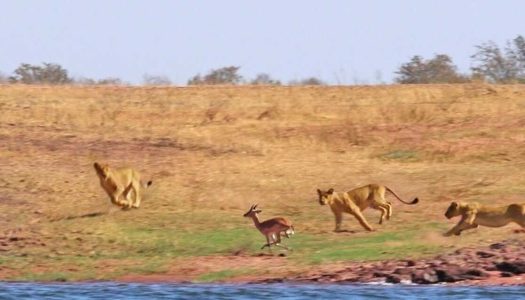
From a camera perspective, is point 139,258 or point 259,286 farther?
point 139,258

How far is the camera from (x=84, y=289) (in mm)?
22234

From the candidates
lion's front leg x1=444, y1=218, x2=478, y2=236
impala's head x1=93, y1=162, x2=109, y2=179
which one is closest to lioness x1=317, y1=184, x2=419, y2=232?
lion's front leg x1=444, y1=218, x2=478, y2=236

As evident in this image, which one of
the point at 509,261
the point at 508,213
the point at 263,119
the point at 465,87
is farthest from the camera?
the point at 465,87

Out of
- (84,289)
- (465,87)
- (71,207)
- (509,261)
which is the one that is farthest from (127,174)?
(465,87)

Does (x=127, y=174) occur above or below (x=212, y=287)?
above

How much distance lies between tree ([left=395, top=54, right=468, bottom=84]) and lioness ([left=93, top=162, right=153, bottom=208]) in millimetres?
16271

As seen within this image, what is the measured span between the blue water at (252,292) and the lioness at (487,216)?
285 cm

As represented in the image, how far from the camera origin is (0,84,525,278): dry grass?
25188 millimetres

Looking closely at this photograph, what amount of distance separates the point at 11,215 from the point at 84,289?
196 inches

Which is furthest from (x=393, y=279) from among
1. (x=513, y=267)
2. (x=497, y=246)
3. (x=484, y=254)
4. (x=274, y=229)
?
(x=274, y=229)

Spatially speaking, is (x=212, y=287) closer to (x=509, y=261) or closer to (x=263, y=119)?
(x=509, y=261)

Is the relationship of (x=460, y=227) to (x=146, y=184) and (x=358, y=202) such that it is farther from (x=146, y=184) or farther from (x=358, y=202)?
(x=146, y=184)

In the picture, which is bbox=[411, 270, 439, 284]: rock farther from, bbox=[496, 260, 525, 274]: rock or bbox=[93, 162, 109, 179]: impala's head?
bbox=[93, 162, 109, 179]: impala's head

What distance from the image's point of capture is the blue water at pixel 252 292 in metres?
20.8
